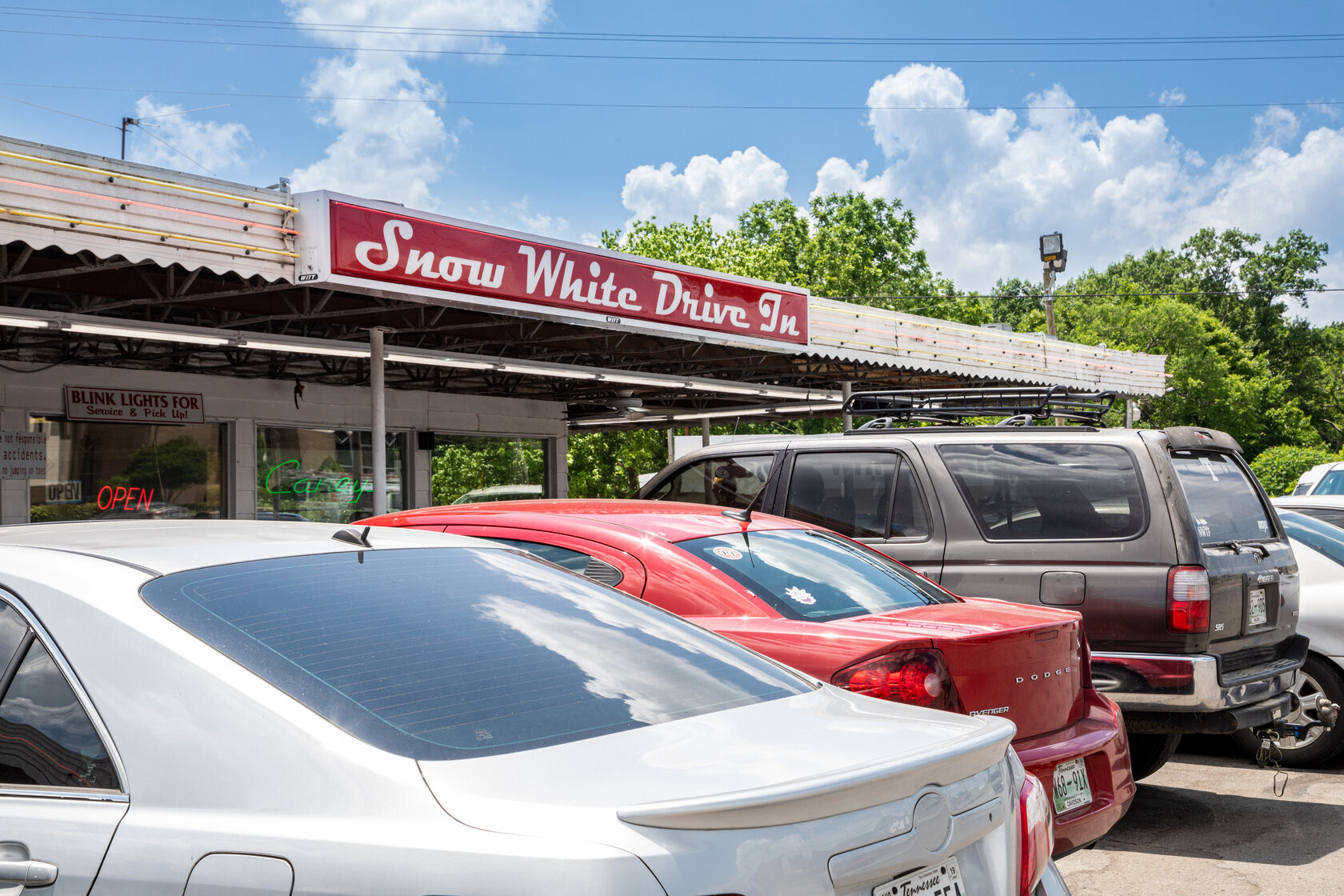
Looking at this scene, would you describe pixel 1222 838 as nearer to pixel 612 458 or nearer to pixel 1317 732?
pixel 1317 732

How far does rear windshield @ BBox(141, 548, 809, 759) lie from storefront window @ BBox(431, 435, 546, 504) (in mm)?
17003

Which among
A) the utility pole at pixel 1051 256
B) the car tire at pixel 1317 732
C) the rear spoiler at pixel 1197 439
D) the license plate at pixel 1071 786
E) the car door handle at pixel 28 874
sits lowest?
the car tire at pixel 1317 732

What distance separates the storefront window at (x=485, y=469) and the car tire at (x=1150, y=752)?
47.6 feet

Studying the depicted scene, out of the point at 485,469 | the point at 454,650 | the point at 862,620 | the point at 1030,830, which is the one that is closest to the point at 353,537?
the point at 454,650

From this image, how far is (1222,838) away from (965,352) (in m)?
13.3

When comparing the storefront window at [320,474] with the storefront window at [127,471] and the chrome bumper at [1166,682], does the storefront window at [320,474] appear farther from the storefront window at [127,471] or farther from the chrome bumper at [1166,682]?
the chrome bumper at [1166,682]

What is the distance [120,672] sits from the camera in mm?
2287

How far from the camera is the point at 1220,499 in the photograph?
654 centimetres

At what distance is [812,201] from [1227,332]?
2918 centimetres

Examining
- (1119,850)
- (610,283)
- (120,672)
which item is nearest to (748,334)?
(610,283)

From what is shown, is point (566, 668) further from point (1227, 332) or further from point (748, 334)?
point (1227, 332)

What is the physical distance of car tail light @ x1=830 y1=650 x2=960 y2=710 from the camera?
4109 millimetres

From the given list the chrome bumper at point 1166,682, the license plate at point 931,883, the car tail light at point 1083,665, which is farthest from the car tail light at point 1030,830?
the chrome bumper at point 1166,682

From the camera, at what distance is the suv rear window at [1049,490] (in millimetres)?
6195
